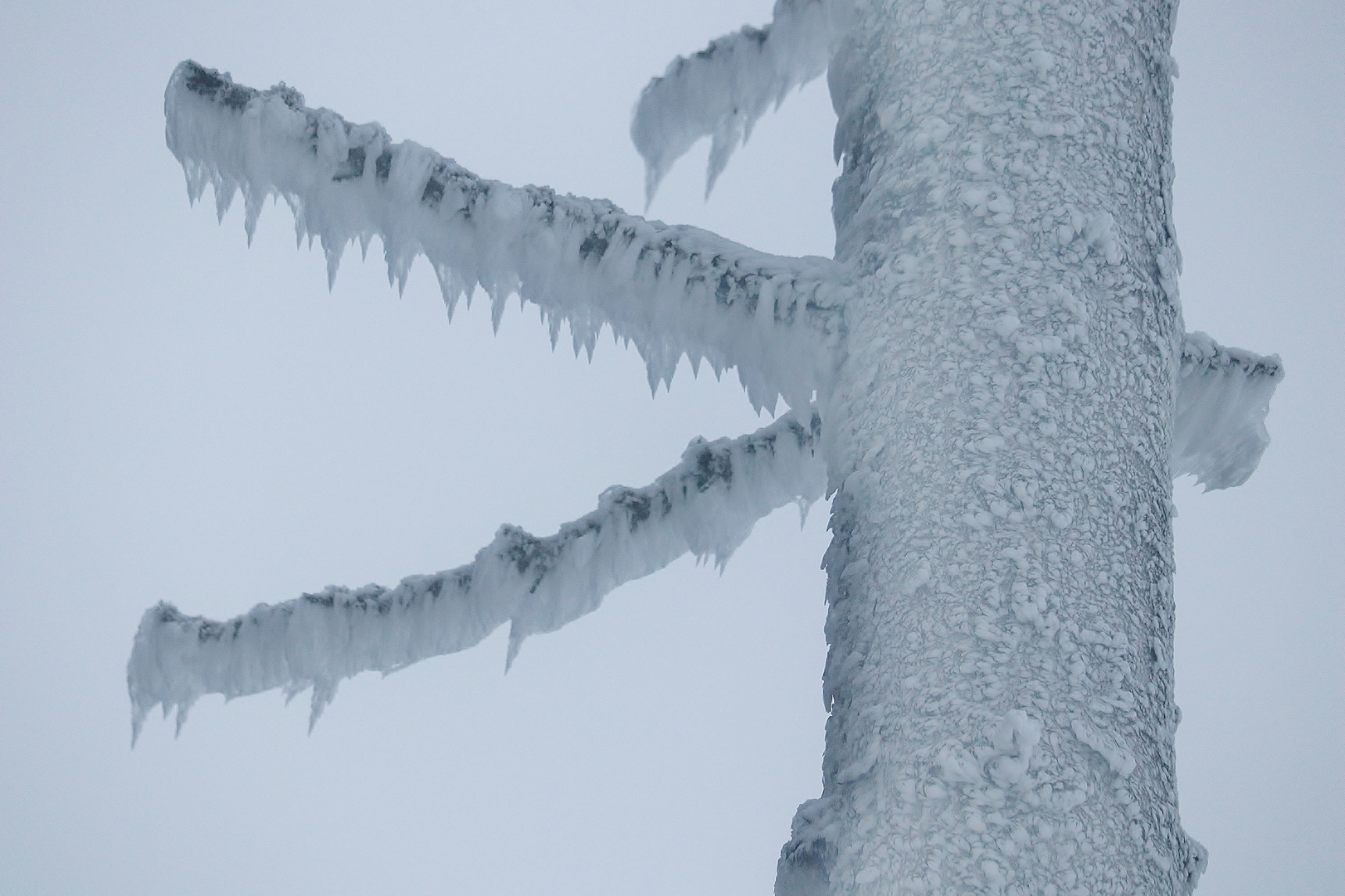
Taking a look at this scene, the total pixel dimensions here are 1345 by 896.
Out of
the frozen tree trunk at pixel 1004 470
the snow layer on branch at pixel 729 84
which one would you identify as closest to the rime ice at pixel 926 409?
the frozen tree trunk at pixel 1004 470

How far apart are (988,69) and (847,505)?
0.31m

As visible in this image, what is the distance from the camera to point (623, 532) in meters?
0.93

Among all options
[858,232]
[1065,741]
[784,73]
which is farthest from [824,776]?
[784,73]

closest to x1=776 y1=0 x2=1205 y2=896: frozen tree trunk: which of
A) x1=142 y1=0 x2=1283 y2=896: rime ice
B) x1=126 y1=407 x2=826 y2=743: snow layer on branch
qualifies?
x1=142 y1=0 x2=1283 y2=896: rime ice

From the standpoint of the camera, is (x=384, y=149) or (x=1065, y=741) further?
(x=384, y=149)

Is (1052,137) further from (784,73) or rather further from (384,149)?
(384,149)

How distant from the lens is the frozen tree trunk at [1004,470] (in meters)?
0.66

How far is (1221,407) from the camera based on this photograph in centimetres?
101

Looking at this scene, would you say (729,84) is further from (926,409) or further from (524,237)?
(926,409)

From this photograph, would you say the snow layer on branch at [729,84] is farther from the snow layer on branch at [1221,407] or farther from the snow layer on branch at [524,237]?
the snow layer on branch at [1221,407]

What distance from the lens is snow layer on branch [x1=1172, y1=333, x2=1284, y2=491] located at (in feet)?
3.18

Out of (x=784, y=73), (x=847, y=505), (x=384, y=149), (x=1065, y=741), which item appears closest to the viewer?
(x=1065, y=741)

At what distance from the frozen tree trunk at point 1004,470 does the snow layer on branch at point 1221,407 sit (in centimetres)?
18

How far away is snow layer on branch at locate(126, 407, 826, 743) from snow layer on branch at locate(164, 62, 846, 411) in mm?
106
